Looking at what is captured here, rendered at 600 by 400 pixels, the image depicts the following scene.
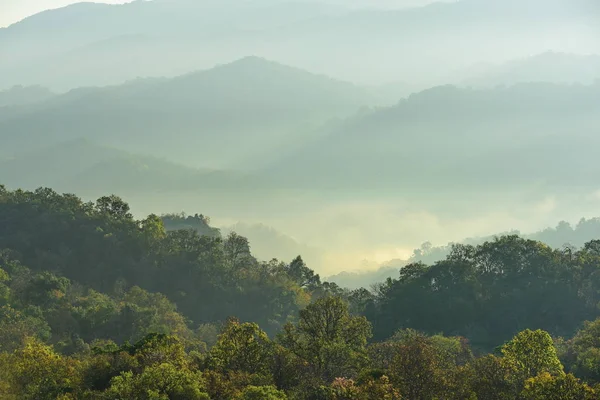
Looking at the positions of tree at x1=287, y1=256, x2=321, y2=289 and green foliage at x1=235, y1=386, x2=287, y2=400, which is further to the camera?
tree at x1=287, y1=256, x2=321, y2=289

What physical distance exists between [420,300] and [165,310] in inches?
1632

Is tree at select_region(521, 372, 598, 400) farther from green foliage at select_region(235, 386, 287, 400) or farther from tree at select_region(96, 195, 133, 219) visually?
tree at select_region(96, 195, 133, 219)

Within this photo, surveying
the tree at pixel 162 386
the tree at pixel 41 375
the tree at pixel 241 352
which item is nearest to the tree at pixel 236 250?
the tree at pixel 41 375

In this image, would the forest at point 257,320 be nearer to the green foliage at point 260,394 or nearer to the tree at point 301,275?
the green foliage at point 260,394

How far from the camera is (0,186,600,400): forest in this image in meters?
42.9

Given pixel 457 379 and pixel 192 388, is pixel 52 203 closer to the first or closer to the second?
pixel 192 388

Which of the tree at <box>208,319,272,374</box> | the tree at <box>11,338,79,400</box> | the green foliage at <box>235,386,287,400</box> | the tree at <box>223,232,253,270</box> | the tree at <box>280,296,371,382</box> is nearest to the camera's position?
the green foliage at <box>235,386,287,400</box>

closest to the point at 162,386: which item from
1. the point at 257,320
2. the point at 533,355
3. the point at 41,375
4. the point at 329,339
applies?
the point at 41,375

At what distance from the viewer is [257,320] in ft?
360

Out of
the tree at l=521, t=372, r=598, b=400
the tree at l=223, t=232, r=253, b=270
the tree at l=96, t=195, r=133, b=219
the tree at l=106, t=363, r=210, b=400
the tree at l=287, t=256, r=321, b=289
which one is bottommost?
the tree at l=521, t=372, r=598, b=400

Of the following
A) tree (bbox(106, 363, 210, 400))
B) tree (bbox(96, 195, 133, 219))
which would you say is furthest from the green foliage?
tree (bbox(96, 195, 133, 219))

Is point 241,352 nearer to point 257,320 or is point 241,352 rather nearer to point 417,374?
point 417,374

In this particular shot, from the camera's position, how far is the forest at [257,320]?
4294 centimetres

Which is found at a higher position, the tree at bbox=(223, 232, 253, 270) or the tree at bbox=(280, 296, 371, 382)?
the tree at bbox=(223, 232, 253, 270)
